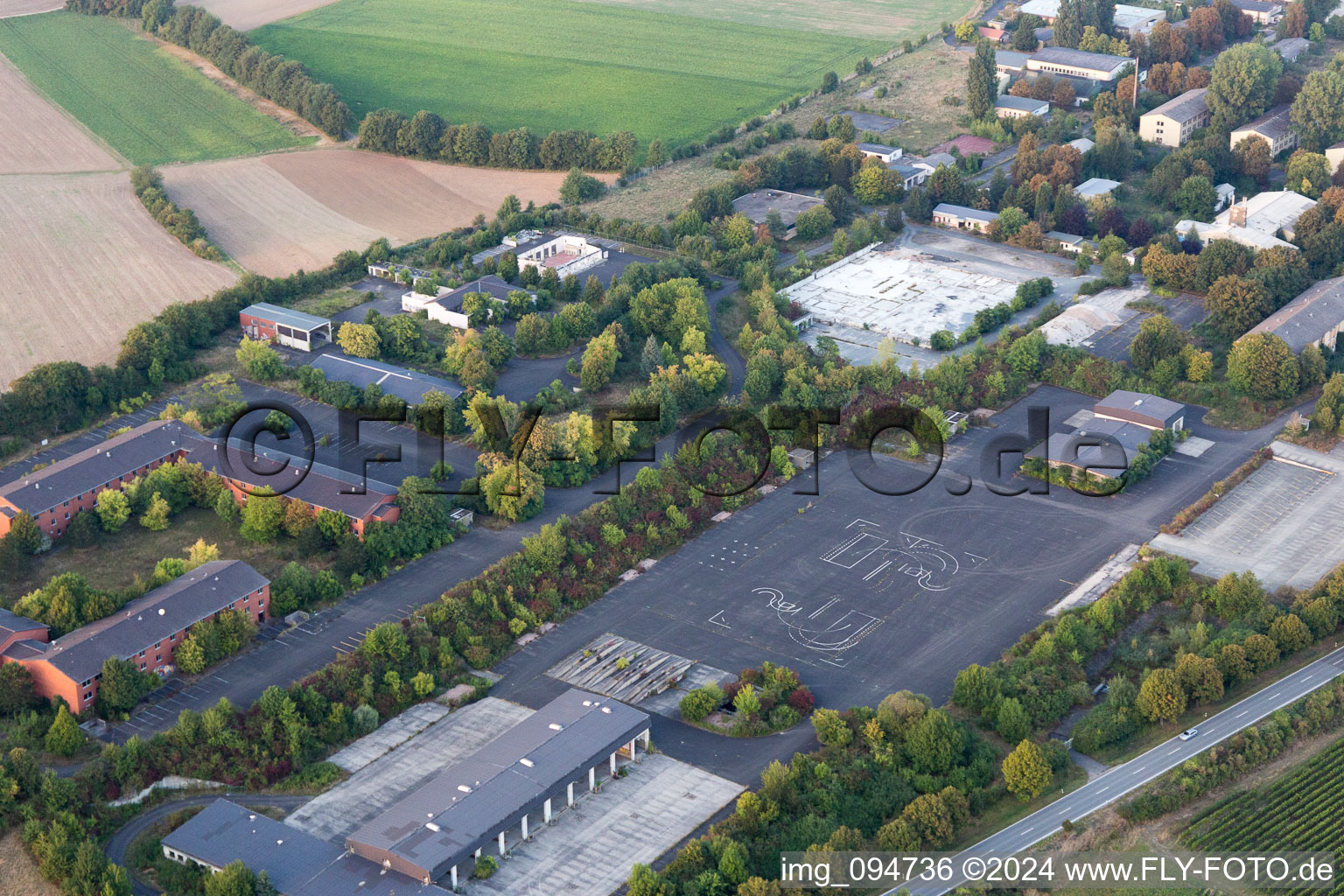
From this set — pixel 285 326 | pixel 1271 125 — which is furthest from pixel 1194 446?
pixel 285 326

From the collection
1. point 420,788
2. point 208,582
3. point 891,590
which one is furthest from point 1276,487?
point 208,582

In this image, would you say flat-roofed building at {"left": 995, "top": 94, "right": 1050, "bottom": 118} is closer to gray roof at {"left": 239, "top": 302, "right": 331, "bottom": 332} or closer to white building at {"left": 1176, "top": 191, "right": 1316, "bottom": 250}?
white building at {"left": 1176, "top": 191, "right": 1316, "bottom": 250}

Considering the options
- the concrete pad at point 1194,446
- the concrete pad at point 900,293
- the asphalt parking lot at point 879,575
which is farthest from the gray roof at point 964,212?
the asphalt parking lot at point 879,575

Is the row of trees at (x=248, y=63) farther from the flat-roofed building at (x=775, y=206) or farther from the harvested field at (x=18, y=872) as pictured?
the harvested field at (x=18, y=872)

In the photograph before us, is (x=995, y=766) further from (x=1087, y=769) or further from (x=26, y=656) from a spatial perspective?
(x=26, y=656)

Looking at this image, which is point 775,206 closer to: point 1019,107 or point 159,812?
point 1019,107

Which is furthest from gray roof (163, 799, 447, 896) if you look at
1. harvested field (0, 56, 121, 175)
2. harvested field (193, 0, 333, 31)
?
harvested field (193, 0, 333, 31)
